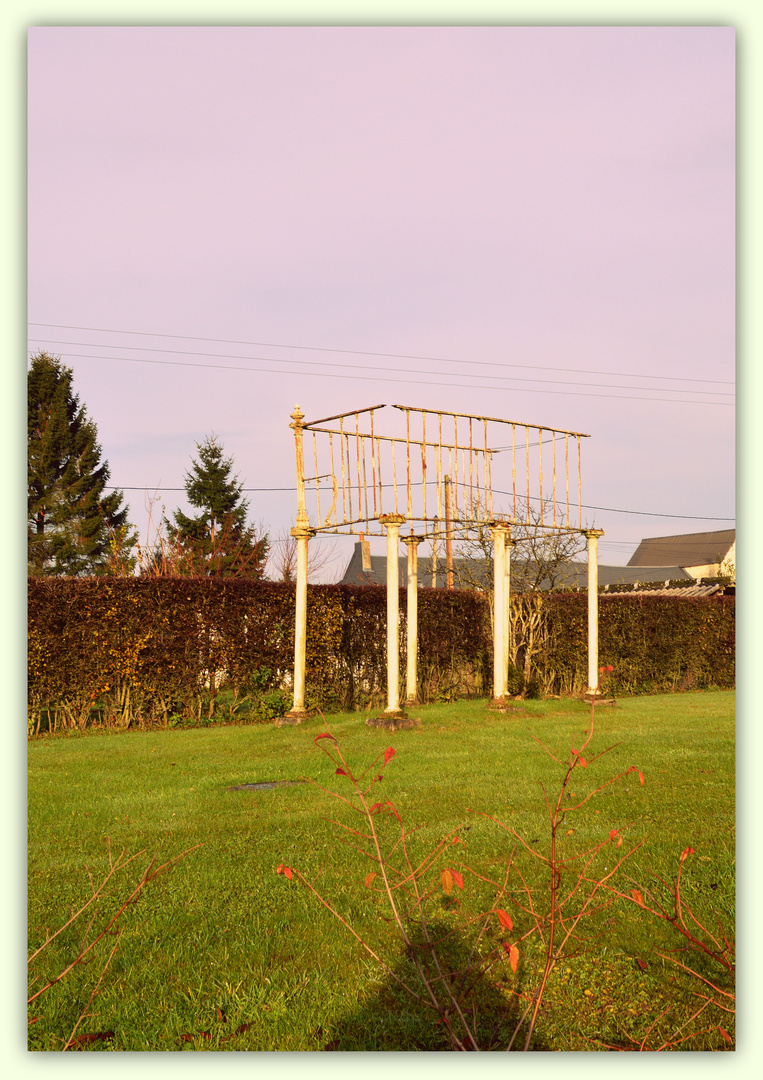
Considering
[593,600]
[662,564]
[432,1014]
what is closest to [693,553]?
[662,564]

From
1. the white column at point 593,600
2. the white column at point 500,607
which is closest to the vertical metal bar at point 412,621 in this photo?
the white column at point 500,607

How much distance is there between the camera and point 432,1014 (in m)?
2.53

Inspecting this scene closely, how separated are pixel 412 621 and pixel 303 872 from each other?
7.17 metres

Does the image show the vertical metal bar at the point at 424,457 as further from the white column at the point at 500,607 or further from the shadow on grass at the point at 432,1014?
the shadow on grass at the point at 432,1014

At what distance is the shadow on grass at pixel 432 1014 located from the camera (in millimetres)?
2373

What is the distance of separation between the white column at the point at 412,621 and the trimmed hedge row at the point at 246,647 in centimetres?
100

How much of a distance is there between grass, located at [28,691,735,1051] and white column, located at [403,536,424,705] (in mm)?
2683

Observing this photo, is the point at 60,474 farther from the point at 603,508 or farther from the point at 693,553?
the point at 693,553

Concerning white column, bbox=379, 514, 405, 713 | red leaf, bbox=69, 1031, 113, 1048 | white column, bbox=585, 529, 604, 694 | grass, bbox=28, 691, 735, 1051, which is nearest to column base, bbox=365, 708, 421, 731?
white column, bbox=379, 514, 405, 713

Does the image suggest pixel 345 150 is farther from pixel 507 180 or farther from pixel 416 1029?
pixel 416 1029

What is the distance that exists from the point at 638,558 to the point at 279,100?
1681 inches

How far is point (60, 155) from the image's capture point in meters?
3.11

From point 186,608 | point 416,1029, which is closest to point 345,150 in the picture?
point 416,1029

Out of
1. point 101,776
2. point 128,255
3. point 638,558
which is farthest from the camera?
point 638,558
